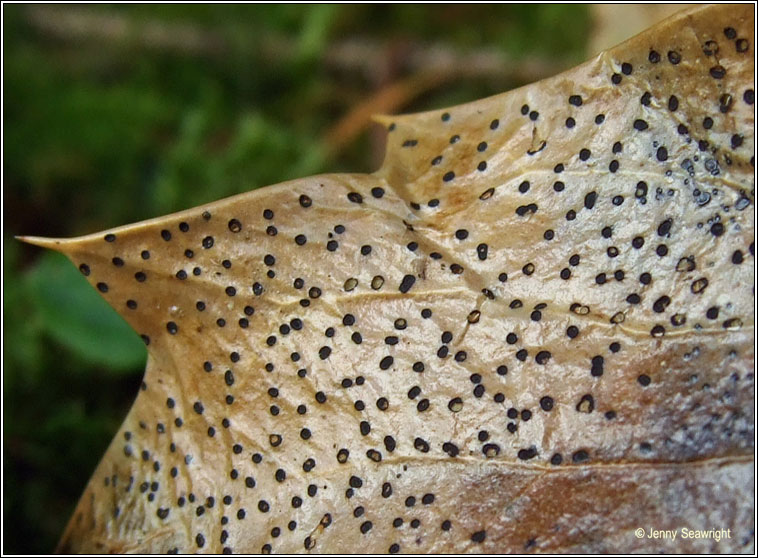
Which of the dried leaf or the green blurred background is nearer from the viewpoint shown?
the dried leaf

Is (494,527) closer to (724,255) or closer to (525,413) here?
(525,413)

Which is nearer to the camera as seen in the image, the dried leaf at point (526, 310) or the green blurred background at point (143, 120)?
the dried leaf at point (526, 310)

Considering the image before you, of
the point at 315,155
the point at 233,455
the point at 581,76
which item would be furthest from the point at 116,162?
the point at 581,76

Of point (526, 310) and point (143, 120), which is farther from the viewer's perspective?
point (143, 120)

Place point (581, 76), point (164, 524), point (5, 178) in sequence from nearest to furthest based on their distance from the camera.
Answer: point (581, 76), point (164, 524), point (5, 178)

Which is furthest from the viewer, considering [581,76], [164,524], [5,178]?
[5,178]
